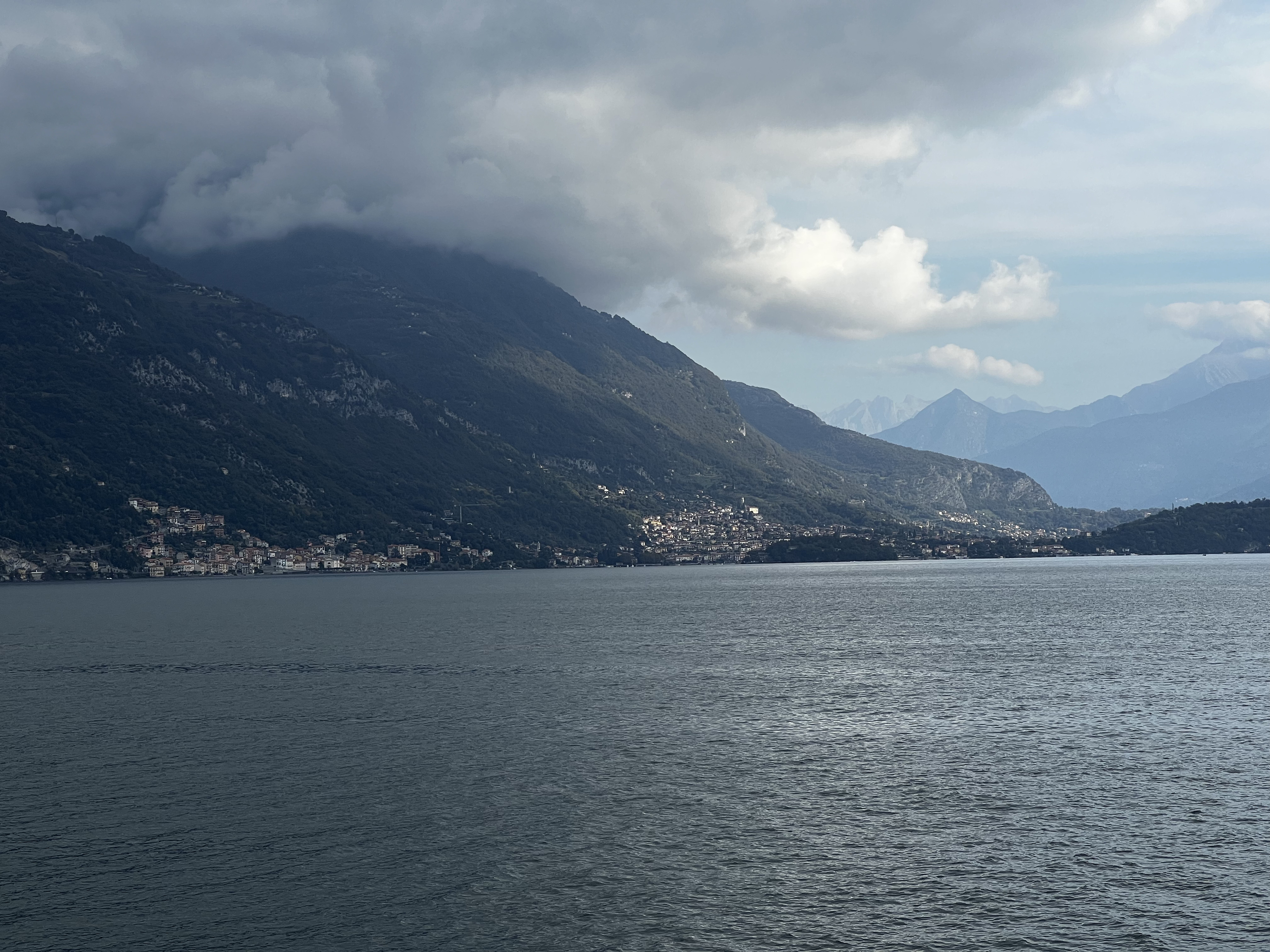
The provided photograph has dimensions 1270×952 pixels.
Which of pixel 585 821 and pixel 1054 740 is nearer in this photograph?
pixel 585 821

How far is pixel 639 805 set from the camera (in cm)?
4825

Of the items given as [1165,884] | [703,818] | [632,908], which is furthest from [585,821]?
[1165,884]

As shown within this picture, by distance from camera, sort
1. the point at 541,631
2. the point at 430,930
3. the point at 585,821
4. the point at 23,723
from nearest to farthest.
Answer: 1. the point at 430,930
2. the point at 585,821
3. the point at 23,723
4. the point at 541,631

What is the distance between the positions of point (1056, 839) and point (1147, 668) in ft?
193

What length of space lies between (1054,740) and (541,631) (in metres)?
84.8

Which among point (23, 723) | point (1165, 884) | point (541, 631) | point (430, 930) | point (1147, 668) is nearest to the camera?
point (430, 930)

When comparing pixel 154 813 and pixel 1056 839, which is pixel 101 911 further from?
pixel 1056 839

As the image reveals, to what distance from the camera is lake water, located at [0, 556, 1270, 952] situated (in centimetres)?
3447

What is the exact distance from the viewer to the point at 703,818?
4609cm

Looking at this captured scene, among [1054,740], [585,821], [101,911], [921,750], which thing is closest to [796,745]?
[921,750]

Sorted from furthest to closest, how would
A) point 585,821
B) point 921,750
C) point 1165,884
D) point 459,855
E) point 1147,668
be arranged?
1. point 1147,668
2. point 921,750
3. point 585,821
4. point 459,855
5. point 1165,884

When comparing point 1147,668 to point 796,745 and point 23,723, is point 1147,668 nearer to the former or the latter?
point 796,745

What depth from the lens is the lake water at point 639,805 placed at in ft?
113

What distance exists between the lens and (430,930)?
111 ft
